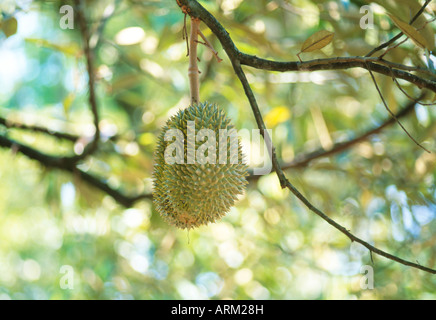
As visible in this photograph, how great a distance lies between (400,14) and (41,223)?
429 cm

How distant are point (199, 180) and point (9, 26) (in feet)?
3.04

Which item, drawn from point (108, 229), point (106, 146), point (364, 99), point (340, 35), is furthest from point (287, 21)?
point (108, 229)

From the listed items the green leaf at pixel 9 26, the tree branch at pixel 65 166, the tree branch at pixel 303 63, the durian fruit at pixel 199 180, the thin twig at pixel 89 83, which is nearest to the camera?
the tree branch at pixel 303 63

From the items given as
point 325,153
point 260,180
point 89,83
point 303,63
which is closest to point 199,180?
point 303,63

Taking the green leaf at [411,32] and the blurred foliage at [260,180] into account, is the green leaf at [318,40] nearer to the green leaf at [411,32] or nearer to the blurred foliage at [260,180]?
the green leaf at [411,32]

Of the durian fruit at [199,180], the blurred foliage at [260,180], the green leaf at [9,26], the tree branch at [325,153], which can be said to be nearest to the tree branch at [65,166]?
the blurred foliage at [260,180]

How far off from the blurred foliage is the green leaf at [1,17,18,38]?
30 cm

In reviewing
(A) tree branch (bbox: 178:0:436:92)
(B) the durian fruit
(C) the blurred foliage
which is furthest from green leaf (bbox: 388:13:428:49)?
(C) the blurred foliage

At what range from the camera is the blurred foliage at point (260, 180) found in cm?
231

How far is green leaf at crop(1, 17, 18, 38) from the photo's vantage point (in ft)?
4.99

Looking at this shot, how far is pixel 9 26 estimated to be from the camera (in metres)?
1.53

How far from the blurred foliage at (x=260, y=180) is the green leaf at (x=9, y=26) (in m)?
0.30

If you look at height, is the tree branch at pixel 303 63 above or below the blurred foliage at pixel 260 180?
below

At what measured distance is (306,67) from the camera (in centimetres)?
108
